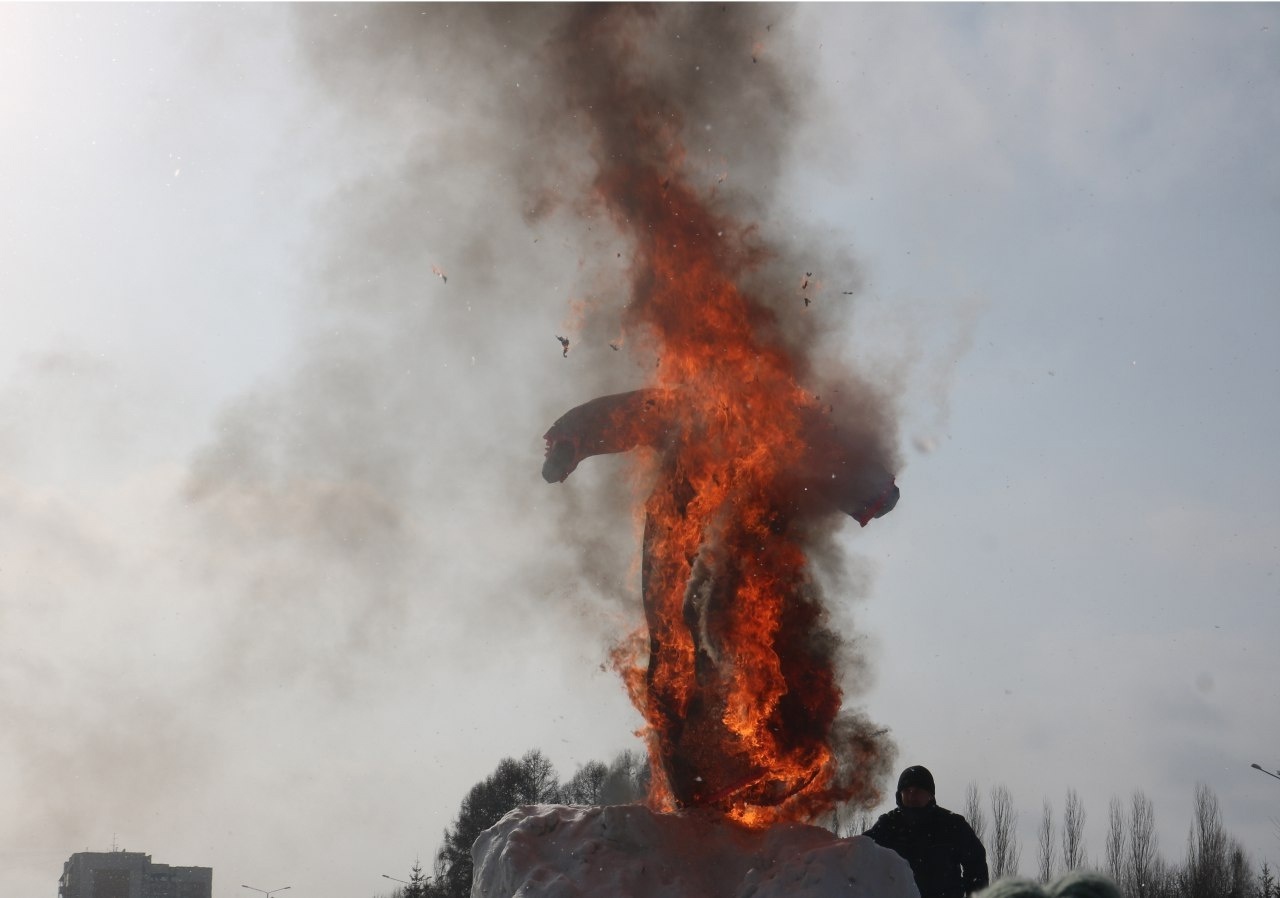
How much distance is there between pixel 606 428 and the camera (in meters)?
14.8

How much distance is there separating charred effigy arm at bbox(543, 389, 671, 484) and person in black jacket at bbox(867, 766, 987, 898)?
527 centimetres

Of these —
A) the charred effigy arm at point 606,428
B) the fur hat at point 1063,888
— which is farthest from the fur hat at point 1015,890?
the charred effigy arm at point 606,428

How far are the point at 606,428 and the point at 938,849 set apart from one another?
5.95m

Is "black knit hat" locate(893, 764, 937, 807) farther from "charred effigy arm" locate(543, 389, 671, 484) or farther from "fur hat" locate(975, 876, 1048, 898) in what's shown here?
"fur hat" locate(975, 876, 1048, 898)

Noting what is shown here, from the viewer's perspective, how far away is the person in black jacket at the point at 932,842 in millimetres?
11203

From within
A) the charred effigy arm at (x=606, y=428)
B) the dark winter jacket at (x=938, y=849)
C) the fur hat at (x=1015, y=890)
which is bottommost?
the fur hat at (x=1015, y=890)

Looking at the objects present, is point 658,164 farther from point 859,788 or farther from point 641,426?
point 859,788

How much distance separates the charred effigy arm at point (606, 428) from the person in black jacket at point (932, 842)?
5.27m

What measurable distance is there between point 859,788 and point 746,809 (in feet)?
5.27

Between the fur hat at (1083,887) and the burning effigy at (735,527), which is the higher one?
the burning effigy at (735,527)

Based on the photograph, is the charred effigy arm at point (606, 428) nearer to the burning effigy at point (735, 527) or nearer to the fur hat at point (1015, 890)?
the burning effigy at point (735, 527)

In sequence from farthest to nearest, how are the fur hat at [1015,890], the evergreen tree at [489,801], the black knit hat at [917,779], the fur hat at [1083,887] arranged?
the evergreen tree at [489,801]
the black knit hat at [917,779]
the fur hat at [1083,887]
the fur hat at [1015,890]

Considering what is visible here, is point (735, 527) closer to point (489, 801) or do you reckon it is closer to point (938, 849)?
point (938, 849)

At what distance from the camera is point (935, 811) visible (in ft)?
37.4
